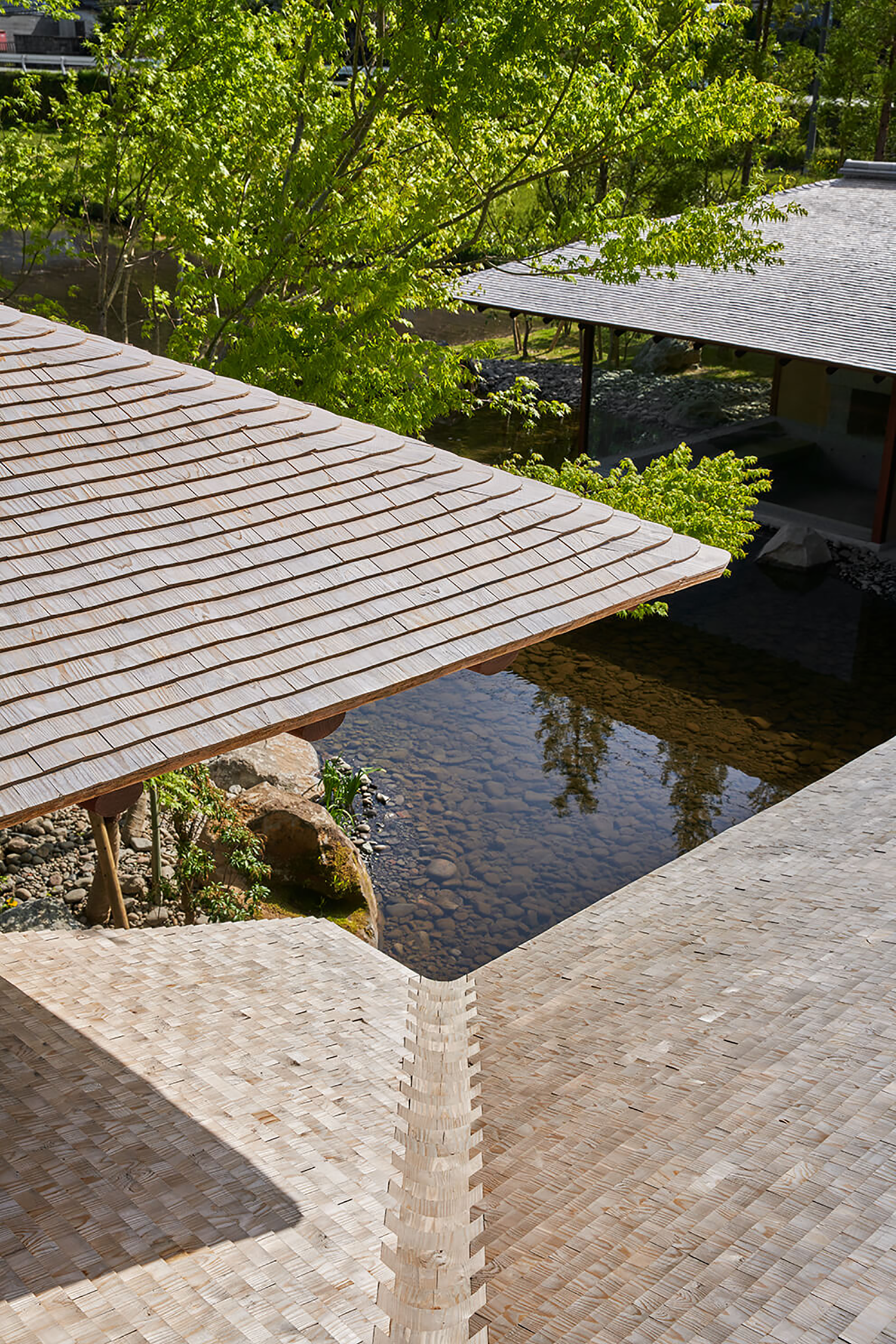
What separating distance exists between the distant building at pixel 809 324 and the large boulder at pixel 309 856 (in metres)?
9.22

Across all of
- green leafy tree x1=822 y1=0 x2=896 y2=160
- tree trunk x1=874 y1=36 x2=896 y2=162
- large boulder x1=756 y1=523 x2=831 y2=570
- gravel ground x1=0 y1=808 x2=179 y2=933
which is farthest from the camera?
tree trunk x1=874 y1=36 x2=896 y2=162

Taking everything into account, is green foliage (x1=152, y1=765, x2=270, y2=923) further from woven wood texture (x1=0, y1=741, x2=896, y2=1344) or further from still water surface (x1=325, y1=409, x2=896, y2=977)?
woven wood texture (x1=0, y1=741, x2=896, y2=1344)

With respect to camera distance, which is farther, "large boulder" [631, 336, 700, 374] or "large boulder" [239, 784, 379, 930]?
"large boulder" [631, 336, 700, 374]

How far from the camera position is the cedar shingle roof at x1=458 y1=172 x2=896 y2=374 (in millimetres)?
15445

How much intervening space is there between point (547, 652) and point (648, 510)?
428 centimetres

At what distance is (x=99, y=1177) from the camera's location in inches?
163

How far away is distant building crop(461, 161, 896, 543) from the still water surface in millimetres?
3024

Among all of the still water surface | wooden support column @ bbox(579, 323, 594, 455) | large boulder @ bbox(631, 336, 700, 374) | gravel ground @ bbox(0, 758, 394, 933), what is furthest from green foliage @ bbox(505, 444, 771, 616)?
large boulder @ bbox(631, 336, 700, 374)

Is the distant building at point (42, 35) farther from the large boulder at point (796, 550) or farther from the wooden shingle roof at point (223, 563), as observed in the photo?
the wooden shingle roof at point (223, 563)

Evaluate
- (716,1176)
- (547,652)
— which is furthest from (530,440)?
(716,1176)

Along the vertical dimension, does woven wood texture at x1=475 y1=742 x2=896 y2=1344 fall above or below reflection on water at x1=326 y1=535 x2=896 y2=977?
above

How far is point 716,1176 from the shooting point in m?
4.10

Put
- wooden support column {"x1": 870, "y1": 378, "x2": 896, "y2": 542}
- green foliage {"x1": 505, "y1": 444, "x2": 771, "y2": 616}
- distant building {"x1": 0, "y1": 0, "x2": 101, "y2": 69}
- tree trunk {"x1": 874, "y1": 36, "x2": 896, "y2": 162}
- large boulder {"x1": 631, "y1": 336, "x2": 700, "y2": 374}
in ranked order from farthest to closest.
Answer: distant building {"x1": 0, "y1": 0, "x2": 101, "y2": 69} → tree trunk {"x1": 874, "y1": 36, "x2": 896, "y2": 162} → large boulder {"x1": 631, "y1": 336, "x2": 700, "y2": 374} → wooden support column {"x1": 870, "y1": 378, "x2": 896, "y2": 542} → green foliage {"x1": 505, "y1": 444, "x2": 771, "y2": 616}

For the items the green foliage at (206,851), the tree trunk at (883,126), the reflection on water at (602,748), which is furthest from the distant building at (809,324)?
the green foliage at (206,851)
